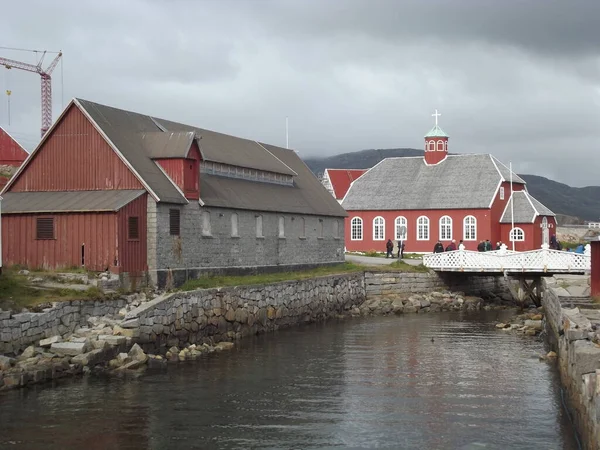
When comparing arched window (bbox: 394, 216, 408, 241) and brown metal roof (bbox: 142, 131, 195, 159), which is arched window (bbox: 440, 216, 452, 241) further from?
brown metal roof (bbox: 142, 131, 195, 159)

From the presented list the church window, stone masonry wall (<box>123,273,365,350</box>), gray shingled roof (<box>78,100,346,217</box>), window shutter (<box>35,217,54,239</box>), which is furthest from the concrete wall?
window shutter (<box>35,217,54,239</box>)

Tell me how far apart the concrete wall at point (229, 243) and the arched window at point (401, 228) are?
19069 millimetres

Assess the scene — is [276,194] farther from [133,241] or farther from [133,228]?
[133,241]

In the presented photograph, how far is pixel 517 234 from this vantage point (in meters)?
62.9

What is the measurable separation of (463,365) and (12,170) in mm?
43585

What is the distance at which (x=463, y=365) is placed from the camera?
26906mm

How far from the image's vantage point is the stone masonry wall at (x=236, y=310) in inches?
1095

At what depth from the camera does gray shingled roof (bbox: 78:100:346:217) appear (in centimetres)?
3375

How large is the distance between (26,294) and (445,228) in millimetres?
43111

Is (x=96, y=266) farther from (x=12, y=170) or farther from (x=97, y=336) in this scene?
(x=12, y=170)

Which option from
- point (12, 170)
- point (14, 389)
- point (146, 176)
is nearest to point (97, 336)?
point (14, 389)

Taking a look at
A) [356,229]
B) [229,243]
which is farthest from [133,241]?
[356,229]

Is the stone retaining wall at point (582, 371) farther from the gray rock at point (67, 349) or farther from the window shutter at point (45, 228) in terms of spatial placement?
the window shutter at point (45, 228)

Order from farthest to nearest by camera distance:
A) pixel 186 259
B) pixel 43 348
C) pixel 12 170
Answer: pixel 12 170, pixel 186 259, pixel 43 348
